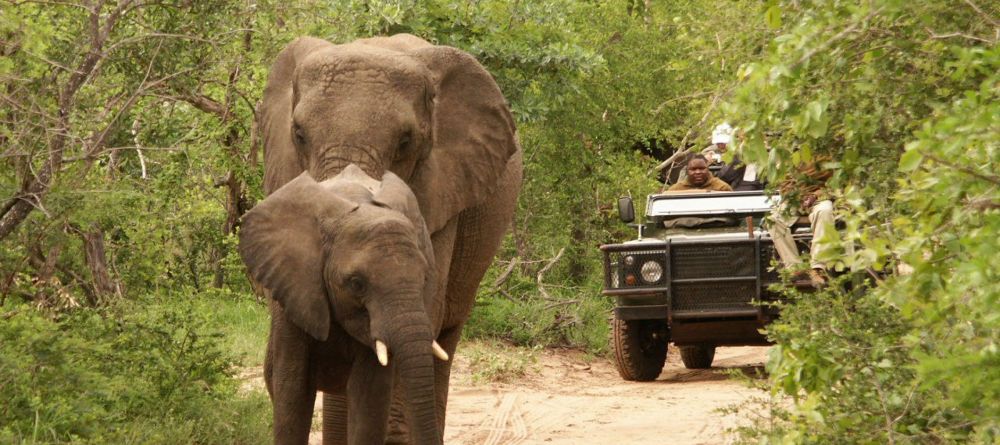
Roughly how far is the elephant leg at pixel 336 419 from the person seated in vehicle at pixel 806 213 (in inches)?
89.0

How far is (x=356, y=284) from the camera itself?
644cm

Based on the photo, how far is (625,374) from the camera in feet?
46.2

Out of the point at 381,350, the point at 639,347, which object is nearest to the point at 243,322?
the point at 639,347

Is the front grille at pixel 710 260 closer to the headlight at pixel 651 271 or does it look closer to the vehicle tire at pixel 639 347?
the headlight at pixel 651 271

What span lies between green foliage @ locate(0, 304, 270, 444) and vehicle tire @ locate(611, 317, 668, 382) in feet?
14.4

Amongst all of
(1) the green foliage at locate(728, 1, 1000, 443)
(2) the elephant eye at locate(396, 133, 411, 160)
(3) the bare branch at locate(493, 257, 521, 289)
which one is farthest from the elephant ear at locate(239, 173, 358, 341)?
(3) the bare branch at locate(493, 257, 521, 289)

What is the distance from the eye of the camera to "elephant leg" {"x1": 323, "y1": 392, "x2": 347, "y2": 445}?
794 cm

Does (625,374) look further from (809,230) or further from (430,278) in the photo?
(430,278)

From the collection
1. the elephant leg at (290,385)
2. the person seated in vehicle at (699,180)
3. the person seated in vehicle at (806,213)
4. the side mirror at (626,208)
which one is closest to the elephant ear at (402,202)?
the elephant leg at (290,385)

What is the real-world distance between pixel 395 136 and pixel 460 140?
0.74 metres

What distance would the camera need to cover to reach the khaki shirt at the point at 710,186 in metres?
14.6

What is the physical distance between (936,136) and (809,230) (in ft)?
27.1

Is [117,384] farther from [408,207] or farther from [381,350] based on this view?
[381,350]

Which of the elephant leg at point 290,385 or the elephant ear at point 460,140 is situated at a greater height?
the elephant ear at point 460,140
